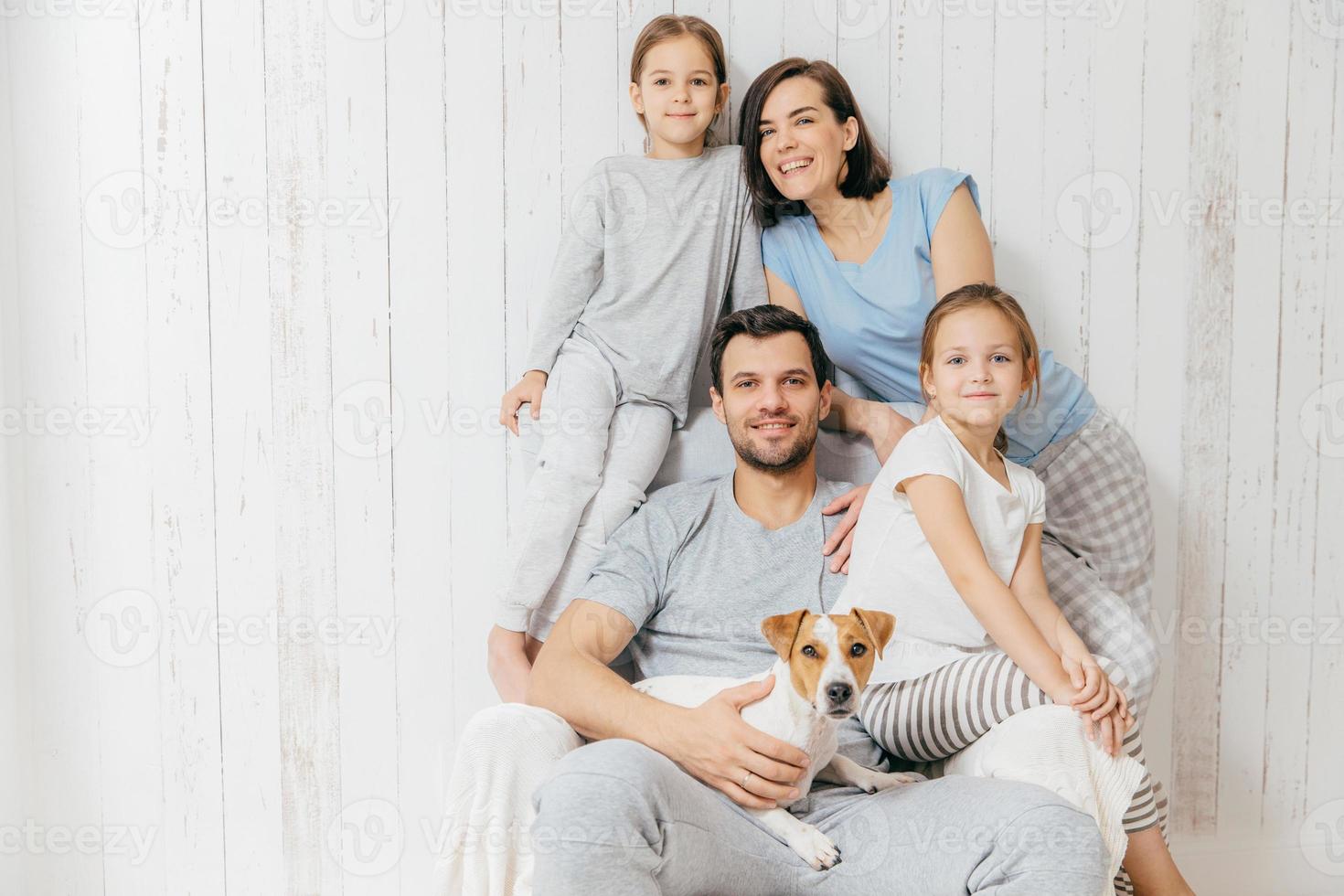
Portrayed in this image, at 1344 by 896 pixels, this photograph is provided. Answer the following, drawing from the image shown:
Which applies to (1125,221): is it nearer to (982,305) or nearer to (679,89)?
(982,305)

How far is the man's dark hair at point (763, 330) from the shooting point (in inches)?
68.8

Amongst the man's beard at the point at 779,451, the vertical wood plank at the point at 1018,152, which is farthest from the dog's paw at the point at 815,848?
the vertical wood plank at the point at 1018,152

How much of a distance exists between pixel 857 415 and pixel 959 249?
35 centimetres

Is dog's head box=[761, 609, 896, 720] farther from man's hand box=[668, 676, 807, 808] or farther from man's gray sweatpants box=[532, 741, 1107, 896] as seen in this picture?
man's gray sweatpants box=[532, 741, 1107, 896]

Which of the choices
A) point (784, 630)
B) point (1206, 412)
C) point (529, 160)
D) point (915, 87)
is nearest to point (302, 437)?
point (529, 160)

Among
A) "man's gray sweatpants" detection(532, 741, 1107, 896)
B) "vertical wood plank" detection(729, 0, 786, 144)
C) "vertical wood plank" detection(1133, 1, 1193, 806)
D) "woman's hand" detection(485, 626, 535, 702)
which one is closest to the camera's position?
"man's gray sweatpants" detection(532, 741, 1107, 896)

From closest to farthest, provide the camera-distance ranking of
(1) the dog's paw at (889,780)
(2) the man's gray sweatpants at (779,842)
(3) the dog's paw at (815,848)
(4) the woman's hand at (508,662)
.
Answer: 1. (2) the man's gray sweatpants at (779,842)
2. (3) the dog's paw at (815,848)
3. (1) the dog's paw at (889,780)
4. (4) the woman's hand at (508,662)

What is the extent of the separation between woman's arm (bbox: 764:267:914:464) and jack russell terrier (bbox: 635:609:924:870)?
48 centimetres

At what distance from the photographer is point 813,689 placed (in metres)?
1.37

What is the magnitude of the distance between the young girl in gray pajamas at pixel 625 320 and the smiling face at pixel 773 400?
179mm

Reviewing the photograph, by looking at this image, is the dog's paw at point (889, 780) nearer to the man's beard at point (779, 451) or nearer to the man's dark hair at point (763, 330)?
the man's beard at point (779, 451)

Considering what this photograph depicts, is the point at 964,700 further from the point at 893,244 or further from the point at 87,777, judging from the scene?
the point at 87,777

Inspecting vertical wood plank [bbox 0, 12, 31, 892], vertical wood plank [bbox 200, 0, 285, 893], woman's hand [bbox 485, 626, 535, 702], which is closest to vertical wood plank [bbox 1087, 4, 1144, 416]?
woman's hand [bbox 485, 626, 535, 702]

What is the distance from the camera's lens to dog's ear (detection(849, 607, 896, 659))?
1410mm
